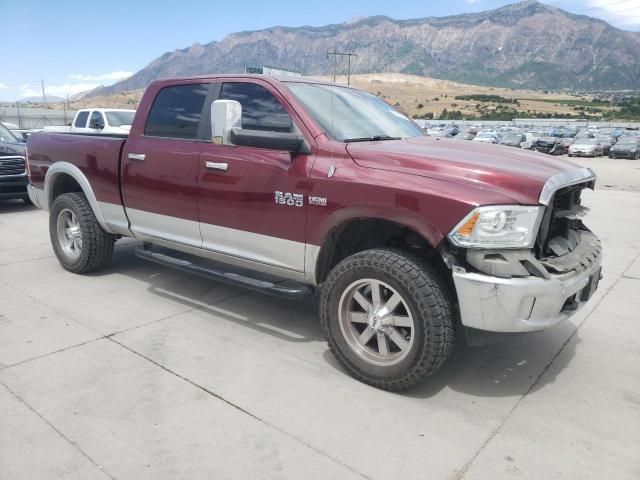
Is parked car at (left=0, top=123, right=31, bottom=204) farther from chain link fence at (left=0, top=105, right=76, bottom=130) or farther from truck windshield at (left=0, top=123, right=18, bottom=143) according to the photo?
chain link fence at (left=0, top=105, right=76, bottom=130)

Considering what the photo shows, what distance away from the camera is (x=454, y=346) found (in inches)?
161

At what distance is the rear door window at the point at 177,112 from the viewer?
4422 mm

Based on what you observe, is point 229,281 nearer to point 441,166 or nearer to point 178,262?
point 178,262

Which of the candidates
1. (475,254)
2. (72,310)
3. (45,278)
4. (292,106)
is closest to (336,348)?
(475,254)

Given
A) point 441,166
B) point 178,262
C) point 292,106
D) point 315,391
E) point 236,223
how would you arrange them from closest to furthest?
point 441,166, point 315,391, point 292,106, point 236,223, point 178,262

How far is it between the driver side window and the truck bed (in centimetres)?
137

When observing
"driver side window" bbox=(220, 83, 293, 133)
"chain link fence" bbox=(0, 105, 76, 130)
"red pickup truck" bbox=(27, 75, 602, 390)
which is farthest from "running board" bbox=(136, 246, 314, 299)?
"chain link fence" bbox=(0, 105, 76, 130)

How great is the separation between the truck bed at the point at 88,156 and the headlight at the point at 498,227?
338 cm

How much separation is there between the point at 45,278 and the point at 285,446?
12.9 feet

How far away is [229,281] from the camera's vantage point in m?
4.15

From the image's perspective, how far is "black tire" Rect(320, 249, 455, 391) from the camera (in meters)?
3.05

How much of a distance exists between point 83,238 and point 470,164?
159 inches

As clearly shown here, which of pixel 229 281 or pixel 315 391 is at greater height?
pixel 229 281

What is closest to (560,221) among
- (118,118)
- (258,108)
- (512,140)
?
(258,108)
